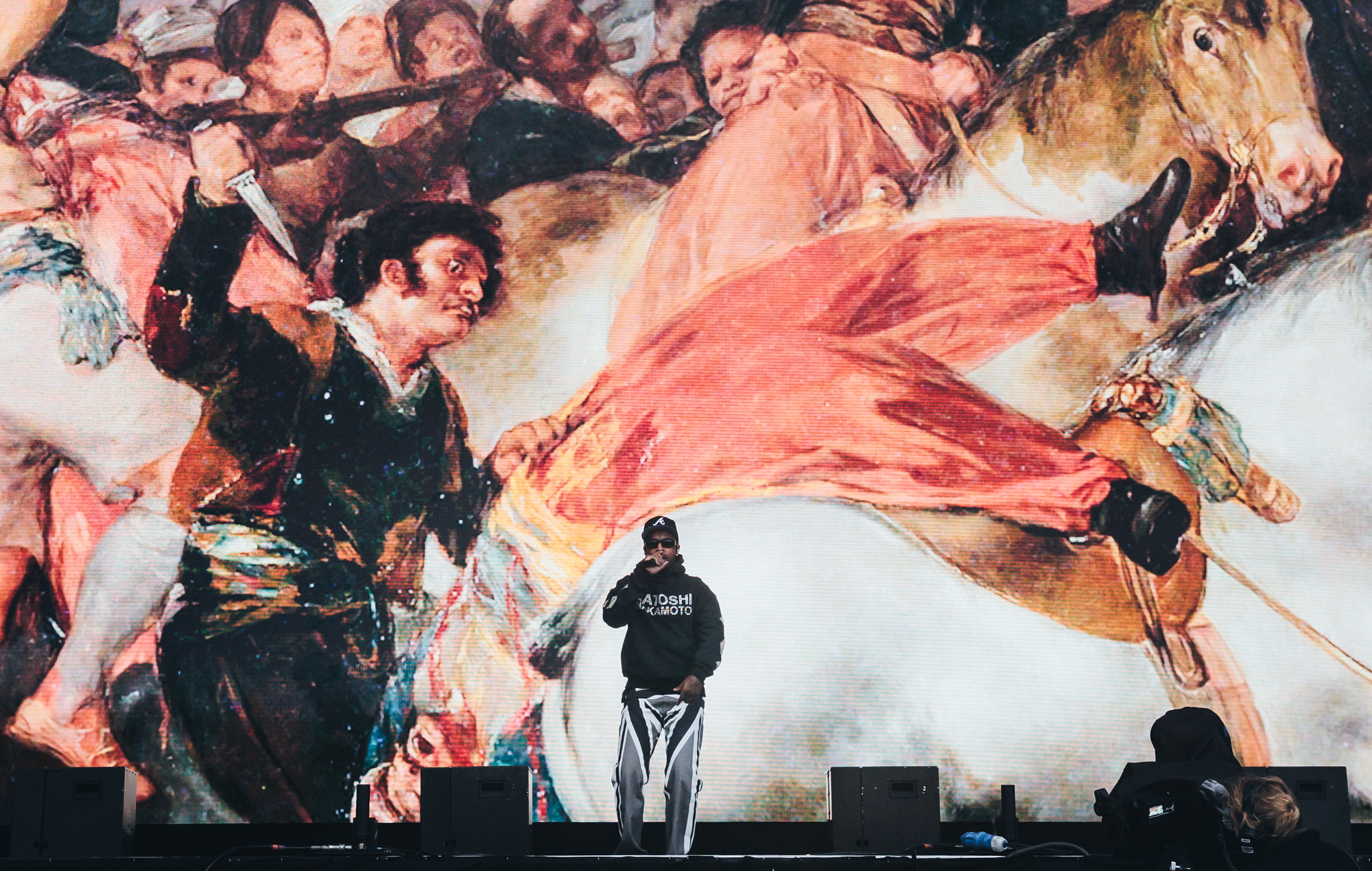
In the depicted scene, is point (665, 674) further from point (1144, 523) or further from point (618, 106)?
point (618, 106)

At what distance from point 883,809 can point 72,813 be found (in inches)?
132

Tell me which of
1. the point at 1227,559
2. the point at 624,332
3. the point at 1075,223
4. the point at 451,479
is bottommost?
the point at 1227,559

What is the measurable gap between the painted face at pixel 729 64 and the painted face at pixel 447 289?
1.60 metres

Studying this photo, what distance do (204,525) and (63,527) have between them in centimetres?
78

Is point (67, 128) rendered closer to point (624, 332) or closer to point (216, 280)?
point (216, 280)

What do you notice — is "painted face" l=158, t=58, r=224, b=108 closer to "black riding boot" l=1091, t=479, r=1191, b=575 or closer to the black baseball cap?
the black baseball cap

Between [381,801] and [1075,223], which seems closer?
[381,801]

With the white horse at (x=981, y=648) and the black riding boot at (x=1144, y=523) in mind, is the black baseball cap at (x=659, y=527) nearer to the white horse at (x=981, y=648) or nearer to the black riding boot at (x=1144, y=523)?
the white horse at (x=981, y=648)

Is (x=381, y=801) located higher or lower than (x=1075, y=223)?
lower

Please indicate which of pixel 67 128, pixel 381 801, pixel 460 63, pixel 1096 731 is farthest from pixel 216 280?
pixel 1096 731

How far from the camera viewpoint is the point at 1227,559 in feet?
23.2

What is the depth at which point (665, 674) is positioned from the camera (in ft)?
17.7

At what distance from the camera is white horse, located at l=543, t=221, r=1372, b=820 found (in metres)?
6.75

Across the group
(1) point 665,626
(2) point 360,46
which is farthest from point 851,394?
(2) point 360,46
